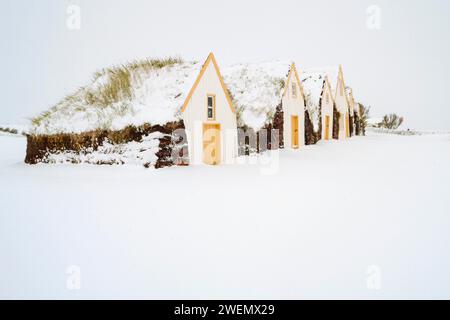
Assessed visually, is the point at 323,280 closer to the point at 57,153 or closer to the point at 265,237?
the point at 265,237

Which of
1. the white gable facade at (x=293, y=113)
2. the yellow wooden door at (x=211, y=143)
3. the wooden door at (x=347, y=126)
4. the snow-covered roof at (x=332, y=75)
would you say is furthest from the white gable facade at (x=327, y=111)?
the yellow wooden door at (x=211, y=143)

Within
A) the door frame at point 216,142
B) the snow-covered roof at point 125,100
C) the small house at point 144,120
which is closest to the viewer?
the small house at point 144,120

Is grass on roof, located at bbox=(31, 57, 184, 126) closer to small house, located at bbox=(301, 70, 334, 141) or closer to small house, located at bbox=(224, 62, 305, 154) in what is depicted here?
small house, located at bbox=(224, 62, 305, 154)

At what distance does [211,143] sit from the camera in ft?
54.0

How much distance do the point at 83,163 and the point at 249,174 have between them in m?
7.04

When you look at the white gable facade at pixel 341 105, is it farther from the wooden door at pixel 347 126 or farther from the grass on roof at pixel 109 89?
the grass on roof at pixel 109 89

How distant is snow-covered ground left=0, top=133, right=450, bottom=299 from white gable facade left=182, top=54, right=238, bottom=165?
15.5 feet

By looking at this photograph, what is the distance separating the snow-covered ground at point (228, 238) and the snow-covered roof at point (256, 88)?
874cm

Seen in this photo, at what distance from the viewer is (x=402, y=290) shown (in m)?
4.49

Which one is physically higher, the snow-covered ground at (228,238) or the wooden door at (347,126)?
the wooden door at (347,126)

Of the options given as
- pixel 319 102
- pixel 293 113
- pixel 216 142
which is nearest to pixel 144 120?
pixel 216 142

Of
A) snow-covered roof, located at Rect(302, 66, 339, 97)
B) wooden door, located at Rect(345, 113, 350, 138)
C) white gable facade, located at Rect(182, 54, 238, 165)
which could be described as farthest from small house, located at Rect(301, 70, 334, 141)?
white gable facade, located at Rect(182, 54, 238, 165)

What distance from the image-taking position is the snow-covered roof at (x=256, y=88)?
1958 cm
